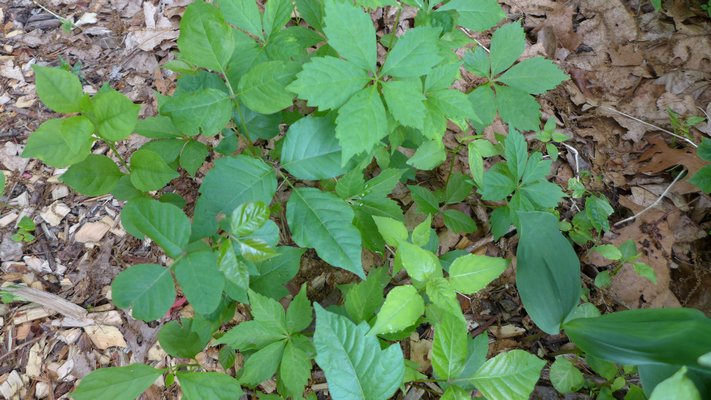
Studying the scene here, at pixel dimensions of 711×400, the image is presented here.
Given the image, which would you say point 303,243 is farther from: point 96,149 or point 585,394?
point 96,149

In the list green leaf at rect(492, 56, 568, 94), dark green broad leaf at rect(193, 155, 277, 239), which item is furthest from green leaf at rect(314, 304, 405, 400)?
green leaf at rect(492, 56, 568, 94)

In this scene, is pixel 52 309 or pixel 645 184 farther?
pixel 645 184

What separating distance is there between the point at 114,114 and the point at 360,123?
2.12 ft

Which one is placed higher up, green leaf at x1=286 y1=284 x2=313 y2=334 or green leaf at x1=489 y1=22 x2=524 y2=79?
green leaf at x1=489 y1=22 x2=524 y2=79

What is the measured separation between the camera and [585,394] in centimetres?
164

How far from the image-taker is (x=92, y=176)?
129 cm

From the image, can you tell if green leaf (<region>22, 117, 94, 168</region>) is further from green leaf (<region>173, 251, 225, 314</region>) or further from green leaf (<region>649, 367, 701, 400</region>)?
green leaf (<region>649, 367, 701, 400</region>)

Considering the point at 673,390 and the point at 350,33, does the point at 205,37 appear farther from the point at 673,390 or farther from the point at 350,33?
the point at 673,390

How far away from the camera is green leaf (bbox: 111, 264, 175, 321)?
41.5 inches

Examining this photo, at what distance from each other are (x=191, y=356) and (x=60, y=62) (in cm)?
185

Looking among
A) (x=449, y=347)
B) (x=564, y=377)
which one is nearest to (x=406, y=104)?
(x=449, y=347)

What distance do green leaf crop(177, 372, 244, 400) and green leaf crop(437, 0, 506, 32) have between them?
1284 mm

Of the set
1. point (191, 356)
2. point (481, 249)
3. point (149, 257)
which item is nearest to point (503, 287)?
point (481, 249)

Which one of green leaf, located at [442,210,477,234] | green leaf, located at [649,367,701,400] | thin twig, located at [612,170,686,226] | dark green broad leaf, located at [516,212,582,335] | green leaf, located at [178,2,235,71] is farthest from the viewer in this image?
thin twig, located at [612,170,686,226]
